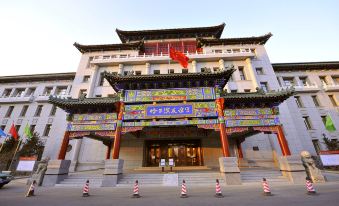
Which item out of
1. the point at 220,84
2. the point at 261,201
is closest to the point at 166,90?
the point at 220,84

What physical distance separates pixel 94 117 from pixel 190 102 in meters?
7.44

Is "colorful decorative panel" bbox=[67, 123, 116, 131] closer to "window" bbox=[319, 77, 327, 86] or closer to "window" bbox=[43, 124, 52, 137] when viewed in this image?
"window" bbox=[43, 124, 52, 137]

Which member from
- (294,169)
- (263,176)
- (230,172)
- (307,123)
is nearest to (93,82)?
(230,172)

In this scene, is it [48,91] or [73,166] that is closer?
[73,166]

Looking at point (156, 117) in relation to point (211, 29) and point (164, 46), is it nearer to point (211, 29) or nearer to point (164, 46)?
point (164, 46)

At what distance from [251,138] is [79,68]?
24500 millimetres

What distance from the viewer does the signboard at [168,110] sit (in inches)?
470

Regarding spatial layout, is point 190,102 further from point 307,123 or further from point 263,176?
point 307,123

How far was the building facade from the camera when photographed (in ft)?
39.4

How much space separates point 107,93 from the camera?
2072 cm

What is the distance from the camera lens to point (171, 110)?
39.5 ft

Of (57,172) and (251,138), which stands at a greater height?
(251,138)

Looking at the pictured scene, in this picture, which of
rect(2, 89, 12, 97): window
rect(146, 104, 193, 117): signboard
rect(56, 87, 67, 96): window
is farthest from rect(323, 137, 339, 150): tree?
rect(2, 89, 12, 97): window

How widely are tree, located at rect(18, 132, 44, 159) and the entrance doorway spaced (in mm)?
12868
